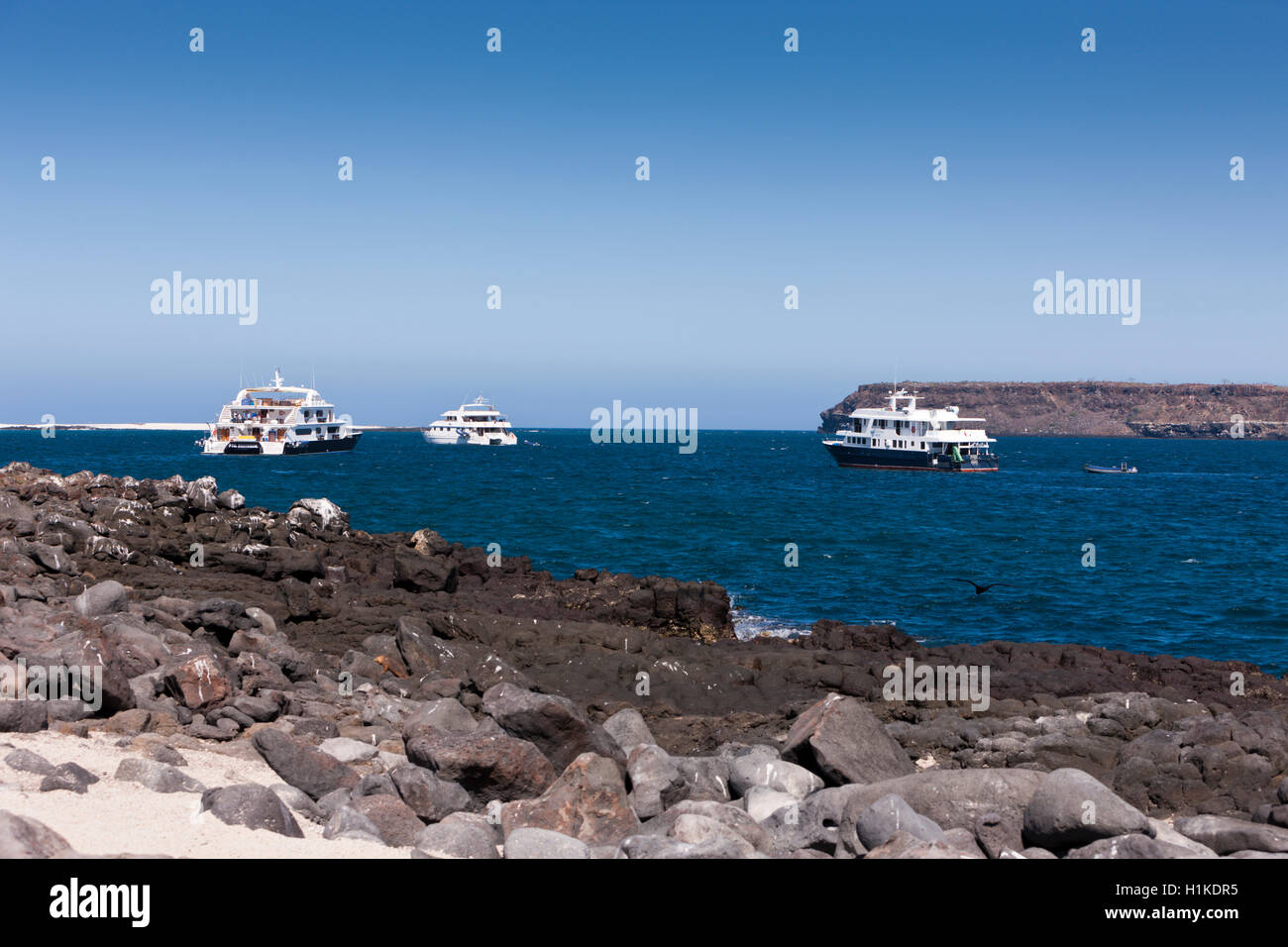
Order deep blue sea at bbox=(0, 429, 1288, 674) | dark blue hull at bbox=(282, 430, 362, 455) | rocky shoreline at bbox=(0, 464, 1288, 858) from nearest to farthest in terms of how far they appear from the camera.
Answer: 1. rocky shoreline at bbox=(0, 464, 1288, 858)
2. deep blue sea at bbox=(0, 429, 1288, 674)
3. dark blue hull at bbox=(282, 430, 362, 455)

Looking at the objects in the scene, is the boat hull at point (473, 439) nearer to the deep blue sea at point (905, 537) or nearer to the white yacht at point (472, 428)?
the white yacht at point (472, 428)

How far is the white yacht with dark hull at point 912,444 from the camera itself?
72.9 metres

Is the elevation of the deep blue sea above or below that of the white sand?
below

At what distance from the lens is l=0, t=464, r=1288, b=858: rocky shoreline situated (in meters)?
6.81

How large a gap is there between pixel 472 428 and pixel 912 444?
68.3 metres

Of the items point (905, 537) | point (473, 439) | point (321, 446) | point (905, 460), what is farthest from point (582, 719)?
point (473, 439)

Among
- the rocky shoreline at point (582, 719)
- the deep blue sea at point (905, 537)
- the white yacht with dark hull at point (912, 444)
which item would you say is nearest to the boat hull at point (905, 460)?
the white yacht with dark hull at point (912, 444)

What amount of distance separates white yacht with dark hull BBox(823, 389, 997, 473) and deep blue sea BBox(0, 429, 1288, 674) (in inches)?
66.9

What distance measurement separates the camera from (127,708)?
28.8 ft

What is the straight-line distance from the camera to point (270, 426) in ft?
289

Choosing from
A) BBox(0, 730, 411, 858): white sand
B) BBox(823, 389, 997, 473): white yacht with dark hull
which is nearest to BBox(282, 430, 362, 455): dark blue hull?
BBox(823, 389, 997, 473): white yacht with dark hull

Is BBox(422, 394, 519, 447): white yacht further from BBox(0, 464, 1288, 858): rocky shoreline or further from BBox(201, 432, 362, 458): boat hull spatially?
BBox(0, 464, 1288, 858): rocky shoreline

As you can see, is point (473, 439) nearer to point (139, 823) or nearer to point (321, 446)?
point (321, 446)
